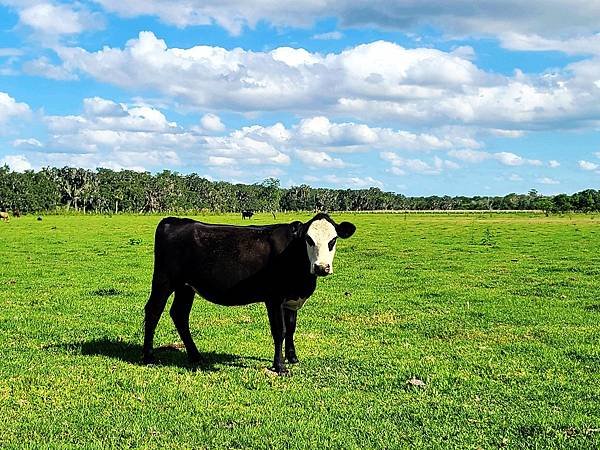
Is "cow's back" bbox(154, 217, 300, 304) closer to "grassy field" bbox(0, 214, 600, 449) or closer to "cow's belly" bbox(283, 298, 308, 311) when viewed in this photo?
"cow's belly" bbox(283, 298, 308, 311)

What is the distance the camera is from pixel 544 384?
8641 millimetres

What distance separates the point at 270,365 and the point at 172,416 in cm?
258

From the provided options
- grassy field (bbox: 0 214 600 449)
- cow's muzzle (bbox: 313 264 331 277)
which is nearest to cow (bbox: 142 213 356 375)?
cow's muzzle (bbox: 313 264 331 277)

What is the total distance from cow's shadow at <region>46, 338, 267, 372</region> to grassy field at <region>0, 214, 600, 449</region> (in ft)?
0.12

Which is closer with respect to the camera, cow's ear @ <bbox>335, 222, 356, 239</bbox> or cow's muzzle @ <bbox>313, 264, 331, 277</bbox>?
cow's muzzle @ <bbox>313, 264, 331, 277</bbox>

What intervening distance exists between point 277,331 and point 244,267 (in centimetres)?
110

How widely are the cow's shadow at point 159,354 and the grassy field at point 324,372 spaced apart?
0.04m

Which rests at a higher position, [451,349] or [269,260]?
[269,260]

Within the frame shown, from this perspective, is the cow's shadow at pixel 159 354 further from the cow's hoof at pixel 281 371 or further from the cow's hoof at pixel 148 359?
the cow's hoof at pixel 281 371

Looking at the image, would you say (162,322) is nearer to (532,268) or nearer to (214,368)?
(214,368)

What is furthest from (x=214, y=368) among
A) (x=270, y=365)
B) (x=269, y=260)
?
(x=269, y=260)

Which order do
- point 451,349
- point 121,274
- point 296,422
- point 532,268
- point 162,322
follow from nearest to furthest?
point 296,422 < point 451,349 < point 162,322 < point 121,274 < point 532,268

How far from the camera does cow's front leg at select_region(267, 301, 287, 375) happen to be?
357 inches

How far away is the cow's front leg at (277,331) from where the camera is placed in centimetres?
908
